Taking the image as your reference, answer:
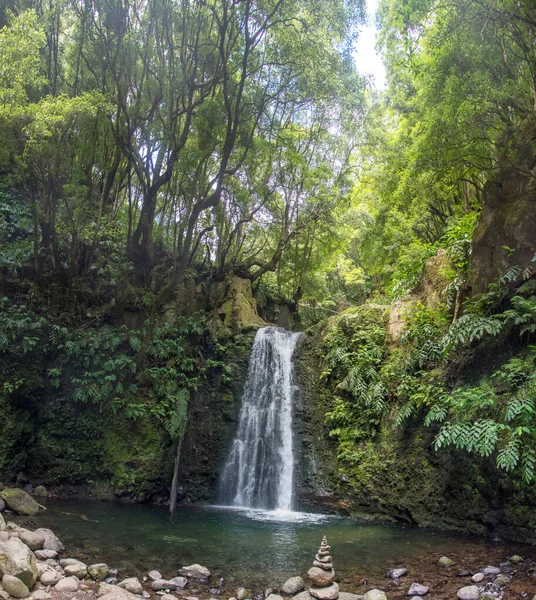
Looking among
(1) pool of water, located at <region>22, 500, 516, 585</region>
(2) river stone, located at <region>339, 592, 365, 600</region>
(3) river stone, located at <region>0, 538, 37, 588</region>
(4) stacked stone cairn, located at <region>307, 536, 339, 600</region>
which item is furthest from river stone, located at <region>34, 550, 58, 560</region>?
(2) river stone, located at <region>339, 592, 365, 600</region>

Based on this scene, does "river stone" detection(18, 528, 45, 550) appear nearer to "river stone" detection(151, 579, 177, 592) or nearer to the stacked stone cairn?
"river stone" detection(151, 579, 177, 592)

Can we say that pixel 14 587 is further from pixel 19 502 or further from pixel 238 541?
pixel 19 502

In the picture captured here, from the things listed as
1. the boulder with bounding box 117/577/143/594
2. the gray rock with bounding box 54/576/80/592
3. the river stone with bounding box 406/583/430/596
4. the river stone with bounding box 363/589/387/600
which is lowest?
the boulder with bounding box 117/577/143/594

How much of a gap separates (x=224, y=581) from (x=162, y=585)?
0.84 m

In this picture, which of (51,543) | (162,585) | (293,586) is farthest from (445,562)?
(51,543)

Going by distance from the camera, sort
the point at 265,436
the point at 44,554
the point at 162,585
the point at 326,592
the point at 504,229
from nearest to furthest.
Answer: the point at 326,592, the point at 162,585, the point at 44,554, the point at 504,229, the point at 265,436

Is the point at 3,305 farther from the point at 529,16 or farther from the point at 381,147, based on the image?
the point at 381,147

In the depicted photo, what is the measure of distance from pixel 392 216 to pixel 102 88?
35.7 ft

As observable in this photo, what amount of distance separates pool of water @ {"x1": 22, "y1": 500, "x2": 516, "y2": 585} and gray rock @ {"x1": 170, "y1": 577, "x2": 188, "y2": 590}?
13.5 inches

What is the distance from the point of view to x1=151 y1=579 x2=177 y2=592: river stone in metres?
5.54

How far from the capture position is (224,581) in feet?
19.5

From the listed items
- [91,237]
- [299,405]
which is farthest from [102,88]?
[299,405]

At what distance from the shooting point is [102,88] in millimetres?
12133

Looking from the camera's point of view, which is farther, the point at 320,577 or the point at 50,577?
the point at 320,577
